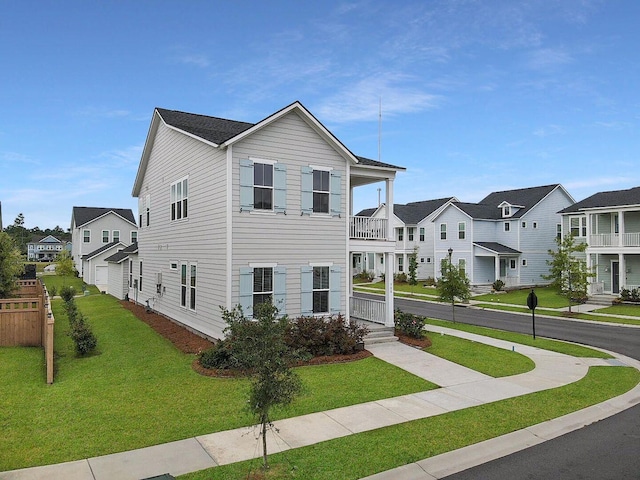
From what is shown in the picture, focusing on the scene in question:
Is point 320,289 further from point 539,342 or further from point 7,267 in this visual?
point 7,267

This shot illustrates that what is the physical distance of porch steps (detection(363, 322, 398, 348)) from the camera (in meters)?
16.6

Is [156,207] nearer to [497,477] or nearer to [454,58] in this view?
[454,58]

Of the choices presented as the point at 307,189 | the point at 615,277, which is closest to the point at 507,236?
the point at 615,277

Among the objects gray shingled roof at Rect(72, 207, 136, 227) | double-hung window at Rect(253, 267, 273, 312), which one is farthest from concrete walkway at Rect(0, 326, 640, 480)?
gray shingled roof at Rect(72, 207, 136, 227)

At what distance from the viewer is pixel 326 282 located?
1677 cm

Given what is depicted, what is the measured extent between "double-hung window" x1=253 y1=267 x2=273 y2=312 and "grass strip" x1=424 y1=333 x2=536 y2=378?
238 inches

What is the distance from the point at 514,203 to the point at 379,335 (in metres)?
33.8

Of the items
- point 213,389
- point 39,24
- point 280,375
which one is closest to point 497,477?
point 280,375

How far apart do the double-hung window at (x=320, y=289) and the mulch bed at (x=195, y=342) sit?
2419 mm

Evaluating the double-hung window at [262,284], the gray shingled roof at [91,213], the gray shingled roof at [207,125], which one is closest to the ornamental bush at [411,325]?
the double-hung window at [262,284]

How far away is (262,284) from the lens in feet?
50.3

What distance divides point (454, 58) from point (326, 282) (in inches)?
509

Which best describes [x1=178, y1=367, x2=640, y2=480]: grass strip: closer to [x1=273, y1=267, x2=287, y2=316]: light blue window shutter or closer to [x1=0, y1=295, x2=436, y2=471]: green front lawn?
[x1=0, y1=295, x2=436, y2=471]: green front lawn

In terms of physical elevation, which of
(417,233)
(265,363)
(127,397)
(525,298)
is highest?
(417,233)
